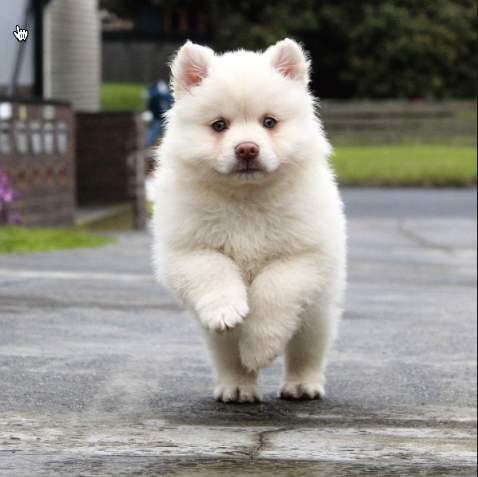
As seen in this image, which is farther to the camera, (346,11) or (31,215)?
(346,11)

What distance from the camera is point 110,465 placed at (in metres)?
3.66

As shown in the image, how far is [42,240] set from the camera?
12750mm

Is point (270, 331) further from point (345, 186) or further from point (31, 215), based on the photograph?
point (345, 186)

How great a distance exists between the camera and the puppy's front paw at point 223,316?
4277 mm

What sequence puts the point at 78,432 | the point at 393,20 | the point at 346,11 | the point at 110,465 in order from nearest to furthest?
1. the point at 110,465
2. the point at 78,432
3. the point at 393,20
4. the point at 346,11

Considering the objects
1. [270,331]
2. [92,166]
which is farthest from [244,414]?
[92,166]

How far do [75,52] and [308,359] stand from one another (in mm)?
20920

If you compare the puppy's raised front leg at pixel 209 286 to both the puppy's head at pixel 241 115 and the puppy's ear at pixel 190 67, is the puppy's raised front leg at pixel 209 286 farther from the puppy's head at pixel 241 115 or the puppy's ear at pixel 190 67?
the puppy's ear at pixel 190 67

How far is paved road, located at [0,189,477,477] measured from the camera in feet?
12.5

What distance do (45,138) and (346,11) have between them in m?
30.9

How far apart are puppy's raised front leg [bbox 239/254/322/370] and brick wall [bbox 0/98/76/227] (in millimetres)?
9834

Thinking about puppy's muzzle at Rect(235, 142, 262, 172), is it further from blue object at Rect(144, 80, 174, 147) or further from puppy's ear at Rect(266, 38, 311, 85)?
blue object at Rect(144, 80, 174, 147)

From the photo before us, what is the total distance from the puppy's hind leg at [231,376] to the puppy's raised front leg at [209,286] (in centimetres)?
37

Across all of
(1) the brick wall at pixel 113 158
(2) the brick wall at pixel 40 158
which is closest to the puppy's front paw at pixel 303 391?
(2) the brick wall at pixel 40 158
